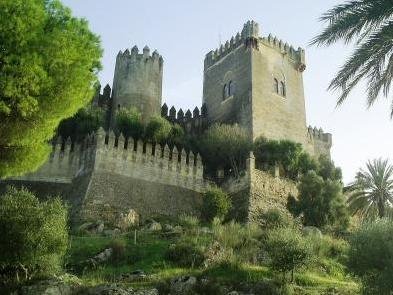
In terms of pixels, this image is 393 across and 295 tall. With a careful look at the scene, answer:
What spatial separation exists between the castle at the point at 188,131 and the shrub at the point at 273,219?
0.63 m

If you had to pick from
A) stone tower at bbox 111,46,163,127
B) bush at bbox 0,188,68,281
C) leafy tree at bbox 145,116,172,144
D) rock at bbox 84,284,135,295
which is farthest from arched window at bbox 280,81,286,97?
rock at bbox 84,284,135,295

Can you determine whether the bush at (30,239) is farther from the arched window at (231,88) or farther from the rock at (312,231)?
the arched window at (231,88)

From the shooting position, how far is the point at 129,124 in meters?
35.9

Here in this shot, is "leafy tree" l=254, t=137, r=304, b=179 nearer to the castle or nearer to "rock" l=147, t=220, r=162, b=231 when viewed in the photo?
the castle

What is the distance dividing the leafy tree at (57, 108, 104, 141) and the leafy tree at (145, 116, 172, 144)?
10.2 ft

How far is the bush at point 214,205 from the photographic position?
30547 mm

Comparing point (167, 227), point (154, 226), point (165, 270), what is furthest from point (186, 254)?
point (154, 226)

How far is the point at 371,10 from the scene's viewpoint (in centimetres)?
Answer: 1688

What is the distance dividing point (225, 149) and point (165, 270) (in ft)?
52.6

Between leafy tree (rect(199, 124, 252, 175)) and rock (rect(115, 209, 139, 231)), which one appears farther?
leafy tree (rect(199, 124, 252, 175))

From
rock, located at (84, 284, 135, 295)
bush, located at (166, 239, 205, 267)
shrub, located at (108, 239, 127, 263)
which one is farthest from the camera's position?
shrub, located at (108, 239, 127, 263)

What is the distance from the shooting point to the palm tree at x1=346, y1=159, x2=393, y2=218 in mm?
31578

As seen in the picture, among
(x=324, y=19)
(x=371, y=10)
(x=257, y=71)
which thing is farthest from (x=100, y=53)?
(x=257, y=71)

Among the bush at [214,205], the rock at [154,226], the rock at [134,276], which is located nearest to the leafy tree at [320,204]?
the bush at [214,205]
